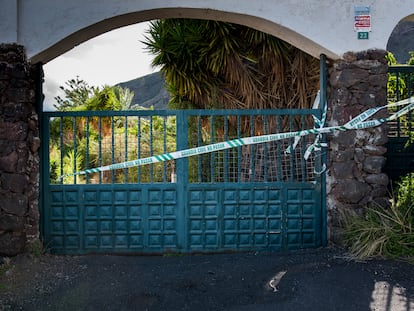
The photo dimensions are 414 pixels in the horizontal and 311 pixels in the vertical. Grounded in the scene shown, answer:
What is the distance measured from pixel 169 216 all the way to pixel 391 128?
148 inches

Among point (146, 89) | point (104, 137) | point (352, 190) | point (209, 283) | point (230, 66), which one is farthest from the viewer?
point (146, 89)

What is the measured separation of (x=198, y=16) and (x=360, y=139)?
262 centimetres

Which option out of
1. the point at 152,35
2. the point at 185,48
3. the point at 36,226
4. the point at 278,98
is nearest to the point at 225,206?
the point at 36,226

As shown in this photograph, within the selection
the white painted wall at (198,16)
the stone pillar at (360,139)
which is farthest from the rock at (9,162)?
the stone pillar at (360,139)

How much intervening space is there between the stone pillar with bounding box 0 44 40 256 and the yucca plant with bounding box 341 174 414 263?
396cm

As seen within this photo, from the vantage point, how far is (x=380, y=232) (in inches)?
222

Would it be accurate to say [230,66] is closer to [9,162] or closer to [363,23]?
[363,23]

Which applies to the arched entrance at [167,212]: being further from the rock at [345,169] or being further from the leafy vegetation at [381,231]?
the leafy vegetation at [381,231]

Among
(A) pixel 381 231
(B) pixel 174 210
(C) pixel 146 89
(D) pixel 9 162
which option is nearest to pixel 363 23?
(A) pixel 381 231

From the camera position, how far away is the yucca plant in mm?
5516

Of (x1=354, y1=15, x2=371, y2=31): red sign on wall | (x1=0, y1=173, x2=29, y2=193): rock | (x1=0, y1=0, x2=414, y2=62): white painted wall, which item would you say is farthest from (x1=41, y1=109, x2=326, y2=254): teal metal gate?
(x1=354, y1=15, x2=371, y2=31): red sign on wall

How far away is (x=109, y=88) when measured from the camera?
46.1 ft

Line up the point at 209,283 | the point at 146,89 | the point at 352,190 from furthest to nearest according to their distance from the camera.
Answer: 1. the point at 146,89
2. the point at 352,190
3. the point at 209,283

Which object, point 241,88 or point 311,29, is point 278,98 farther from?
point 311,29
